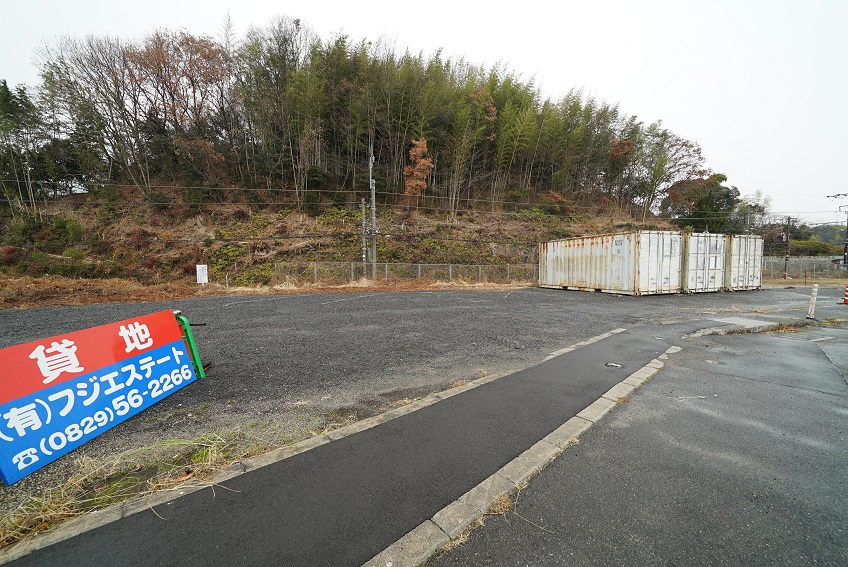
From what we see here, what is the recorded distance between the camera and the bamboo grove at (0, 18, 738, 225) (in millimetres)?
Answer: 22969

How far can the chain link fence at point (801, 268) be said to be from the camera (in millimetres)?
27500

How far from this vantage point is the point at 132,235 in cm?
2111

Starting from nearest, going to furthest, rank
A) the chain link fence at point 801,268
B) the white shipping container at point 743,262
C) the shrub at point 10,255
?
the white shipping container at point 743,262 → the shrub at point 10,255 → the chain link fence at point 801,268

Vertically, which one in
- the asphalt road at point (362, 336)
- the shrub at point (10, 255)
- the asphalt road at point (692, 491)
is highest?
the shrub at point (10, 255)

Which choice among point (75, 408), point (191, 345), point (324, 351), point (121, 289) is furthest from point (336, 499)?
point (121, 289)

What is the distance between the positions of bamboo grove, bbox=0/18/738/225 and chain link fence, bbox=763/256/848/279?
18.5 meters

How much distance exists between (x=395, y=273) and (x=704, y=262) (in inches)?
618

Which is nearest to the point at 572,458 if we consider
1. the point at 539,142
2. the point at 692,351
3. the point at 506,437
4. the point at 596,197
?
the point at 506,437

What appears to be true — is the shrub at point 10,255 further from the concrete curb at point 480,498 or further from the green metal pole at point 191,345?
the concrete curb at point 480,498

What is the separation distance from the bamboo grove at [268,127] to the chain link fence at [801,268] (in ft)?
60.8

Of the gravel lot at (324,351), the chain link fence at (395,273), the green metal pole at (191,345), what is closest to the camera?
the gravel lot at (324,351)

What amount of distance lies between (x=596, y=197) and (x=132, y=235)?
4253 centimetres

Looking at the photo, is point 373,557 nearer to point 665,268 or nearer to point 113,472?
point 113,472

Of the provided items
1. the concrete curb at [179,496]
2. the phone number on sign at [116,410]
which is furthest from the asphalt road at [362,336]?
the concrete curb at [179,496]
